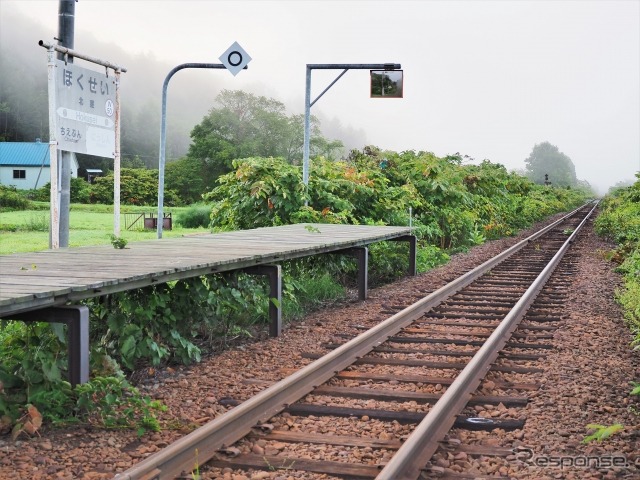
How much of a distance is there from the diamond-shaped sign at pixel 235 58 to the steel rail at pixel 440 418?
288 inches

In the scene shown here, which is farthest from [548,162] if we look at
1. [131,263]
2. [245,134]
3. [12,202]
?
[131,263]

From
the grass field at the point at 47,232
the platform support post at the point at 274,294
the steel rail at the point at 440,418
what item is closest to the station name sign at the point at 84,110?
the platform support post at the point at 274,294

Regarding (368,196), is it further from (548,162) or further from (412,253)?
(548,162)

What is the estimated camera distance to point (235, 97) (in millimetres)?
77500

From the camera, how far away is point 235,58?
1377cm

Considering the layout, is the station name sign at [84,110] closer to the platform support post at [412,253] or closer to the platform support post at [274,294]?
the platform support post at [274,294]

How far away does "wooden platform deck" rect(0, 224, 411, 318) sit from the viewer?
16.8ft

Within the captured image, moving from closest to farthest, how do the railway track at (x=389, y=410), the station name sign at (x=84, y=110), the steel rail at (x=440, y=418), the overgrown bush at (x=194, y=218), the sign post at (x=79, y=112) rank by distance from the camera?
1. the steel rail at (x=440, y=418)
2. the railway track at (x=389, y=410)
3. the sign post at (x=79, y=112)
4. the station name sign at (x=84, y=110)
5. the overgrown bush at (x=194, y=218)

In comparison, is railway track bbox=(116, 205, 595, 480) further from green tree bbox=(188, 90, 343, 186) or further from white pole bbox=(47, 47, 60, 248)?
green tree bbox=(188, 90, 343, 186)

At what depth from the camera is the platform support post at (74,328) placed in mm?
5270

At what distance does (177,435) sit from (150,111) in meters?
103

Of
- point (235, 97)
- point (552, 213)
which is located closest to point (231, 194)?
point (552, 213)

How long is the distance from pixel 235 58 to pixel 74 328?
9216 mm

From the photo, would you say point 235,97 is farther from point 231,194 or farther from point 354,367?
point 354,367
